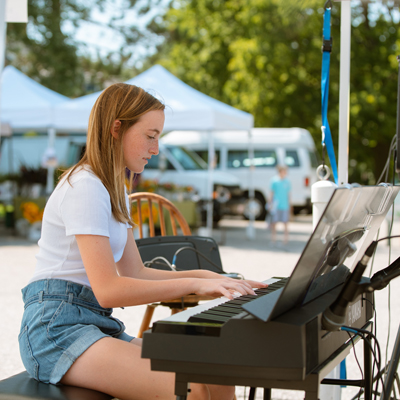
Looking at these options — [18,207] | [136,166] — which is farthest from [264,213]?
[136,166]

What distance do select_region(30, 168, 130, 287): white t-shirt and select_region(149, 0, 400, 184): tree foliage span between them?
15.3 meters

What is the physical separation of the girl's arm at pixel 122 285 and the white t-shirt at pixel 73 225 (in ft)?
0.16

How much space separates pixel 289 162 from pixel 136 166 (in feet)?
47.2

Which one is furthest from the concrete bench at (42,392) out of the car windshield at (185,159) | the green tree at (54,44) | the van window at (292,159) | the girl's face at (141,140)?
the green tree at (54,44)

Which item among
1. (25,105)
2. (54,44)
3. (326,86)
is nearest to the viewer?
(326,86)

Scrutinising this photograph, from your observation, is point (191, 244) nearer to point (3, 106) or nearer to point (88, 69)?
point (3, 106)

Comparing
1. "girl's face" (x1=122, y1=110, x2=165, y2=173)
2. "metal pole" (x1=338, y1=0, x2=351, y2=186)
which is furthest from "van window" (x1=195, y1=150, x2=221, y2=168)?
"girl's face" (x1=122, y1=110, x2=165, y2=173)

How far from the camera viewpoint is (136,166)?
201cm

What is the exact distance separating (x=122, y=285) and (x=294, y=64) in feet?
59.4

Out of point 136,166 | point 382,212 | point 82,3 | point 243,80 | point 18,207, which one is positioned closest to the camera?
point 382,212

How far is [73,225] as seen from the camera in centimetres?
175

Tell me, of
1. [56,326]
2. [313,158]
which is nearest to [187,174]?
[313,158]

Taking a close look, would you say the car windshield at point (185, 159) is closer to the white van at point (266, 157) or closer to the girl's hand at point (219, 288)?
the white van at point (266, 157)

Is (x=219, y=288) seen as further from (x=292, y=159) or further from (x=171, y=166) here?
(x=292, y=159)
